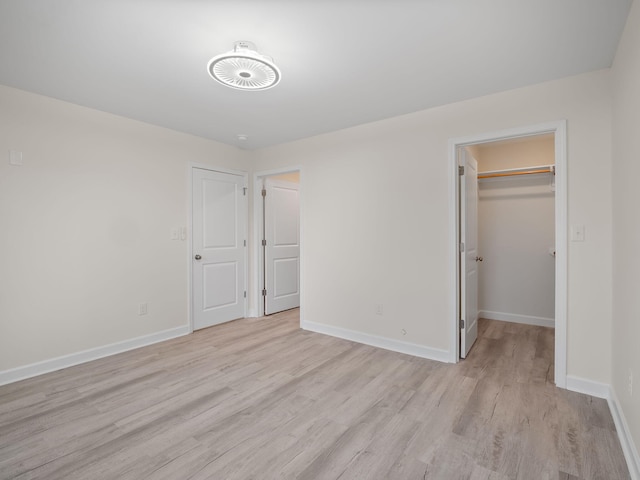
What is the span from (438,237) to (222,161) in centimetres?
289

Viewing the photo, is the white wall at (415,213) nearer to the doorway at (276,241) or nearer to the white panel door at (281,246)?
the doorway at (276,241)

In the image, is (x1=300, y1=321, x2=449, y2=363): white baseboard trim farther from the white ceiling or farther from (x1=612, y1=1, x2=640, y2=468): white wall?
the white ceiling

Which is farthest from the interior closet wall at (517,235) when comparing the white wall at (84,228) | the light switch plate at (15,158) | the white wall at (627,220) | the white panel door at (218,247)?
the light switch plate at (15,158)

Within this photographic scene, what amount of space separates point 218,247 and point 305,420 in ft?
8.88

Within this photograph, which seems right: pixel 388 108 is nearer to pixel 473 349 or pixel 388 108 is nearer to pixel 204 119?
pixel 204 119

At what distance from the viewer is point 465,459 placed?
171 cm

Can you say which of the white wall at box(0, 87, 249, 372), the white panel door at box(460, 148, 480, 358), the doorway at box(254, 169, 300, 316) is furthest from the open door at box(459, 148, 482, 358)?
the white wall at box(0, 87, 249, 372)

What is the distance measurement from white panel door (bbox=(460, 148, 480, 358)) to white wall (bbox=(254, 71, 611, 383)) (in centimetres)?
17

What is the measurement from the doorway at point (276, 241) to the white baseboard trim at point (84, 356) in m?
→ 1.25

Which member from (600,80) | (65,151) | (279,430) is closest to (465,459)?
(279,430)

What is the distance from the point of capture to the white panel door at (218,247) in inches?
157

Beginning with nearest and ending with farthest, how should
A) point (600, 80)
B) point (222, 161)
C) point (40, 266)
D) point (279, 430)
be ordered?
1. point (279, 430)
2. point (600, 80)
3. point (40, 266)
4. point (222, 161)

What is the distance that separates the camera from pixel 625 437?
5.78ft

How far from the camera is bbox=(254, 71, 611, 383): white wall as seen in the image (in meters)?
Result: 2.33
